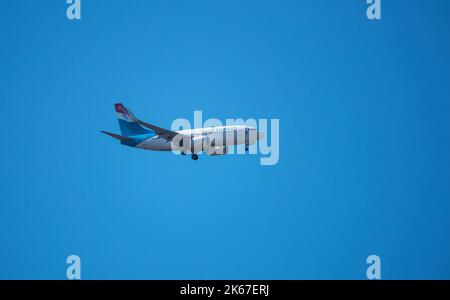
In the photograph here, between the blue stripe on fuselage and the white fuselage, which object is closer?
the white fuselage

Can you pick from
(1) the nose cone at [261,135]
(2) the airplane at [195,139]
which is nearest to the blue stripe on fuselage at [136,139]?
(2) the airplane at [195,139]

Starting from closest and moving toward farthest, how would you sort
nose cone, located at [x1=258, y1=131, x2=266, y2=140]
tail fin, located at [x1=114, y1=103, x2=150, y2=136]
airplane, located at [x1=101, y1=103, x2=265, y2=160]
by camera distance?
airplane, located at [x1=101, y1=103, x2=265, y2=160]
nose cone, located at [x1=258, y1=131, x2=266, y2=140]
tail fin, located at [x1=114, y1=103, x2=150, y2=136]

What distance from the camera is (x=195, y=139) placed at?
110500 millimetres

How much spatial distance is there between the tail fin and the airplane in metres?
0.28

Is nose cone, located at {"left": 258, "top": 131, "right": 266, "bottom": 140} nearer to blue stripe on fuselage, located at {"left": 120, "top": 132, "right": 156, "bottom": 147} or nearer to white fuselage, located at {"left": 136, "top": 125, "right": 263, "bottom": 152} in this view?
white fuselage, located at {"left": 136, "top": 125, "right": 263, "bottom": 152}

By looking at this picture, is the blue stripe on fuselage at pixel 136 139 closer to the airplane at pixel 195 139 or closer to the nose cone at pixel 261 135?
the airplane at pixel 195 139

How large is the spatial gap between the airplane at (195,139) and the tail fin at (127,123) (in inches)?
10.9

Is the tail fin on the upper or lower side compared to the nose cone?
upper

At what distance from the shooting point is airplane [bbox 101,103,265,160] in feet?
362

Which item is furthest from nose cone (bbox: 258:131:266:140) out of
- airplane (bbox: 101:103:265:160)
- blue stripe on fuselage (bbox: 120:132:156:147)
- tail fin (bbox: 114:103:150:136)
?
tail fin (bbox: 114:103:150:136)

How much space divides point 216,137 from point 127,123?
17.3m

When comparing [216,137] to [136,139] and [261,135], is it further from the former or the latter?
[136,139]
